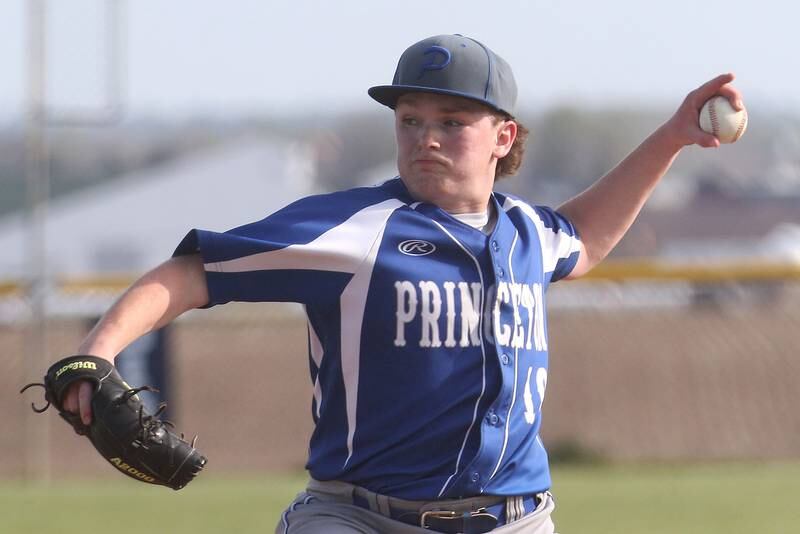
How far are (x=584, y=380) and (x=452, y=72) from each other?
9.17 m

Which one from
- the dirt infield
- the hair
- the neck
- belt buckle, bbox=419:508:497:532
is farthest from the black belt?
the dirt infield

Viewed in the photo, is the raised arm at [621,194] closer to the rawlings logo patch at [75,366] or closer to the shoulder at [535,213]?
the shoulder at [535,213]

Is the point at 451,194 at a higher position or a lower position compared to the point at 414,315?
higher

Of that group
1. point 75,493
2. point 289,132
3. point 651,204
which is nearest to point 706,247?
point 651,204

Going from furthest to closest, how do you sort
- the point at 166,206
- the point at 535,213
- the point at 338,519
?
the point at 166,206, the point at 535,213, the point at 338,519

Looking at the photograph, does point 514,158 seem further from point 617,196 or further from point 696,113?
point 696,113

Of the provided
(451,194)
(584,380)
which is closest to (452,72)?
(451,194)

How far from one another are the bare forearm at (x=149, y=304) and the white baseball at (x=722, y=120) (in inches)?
57.3

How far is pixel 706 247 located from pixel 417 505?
1924 inches

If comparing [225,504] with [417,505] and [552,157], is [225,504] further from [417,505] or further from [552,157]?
[552,157]

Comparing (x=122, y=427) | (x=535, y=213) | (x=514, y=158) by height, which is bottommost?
(x=122, y=427)

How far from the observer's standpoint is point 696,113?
4051 mm

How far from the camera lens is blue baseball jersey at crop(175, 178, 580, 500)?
344 centimetres

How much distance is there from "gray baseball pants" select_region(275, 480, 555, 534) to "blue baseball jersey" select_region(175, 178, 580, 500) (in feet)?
0.15
